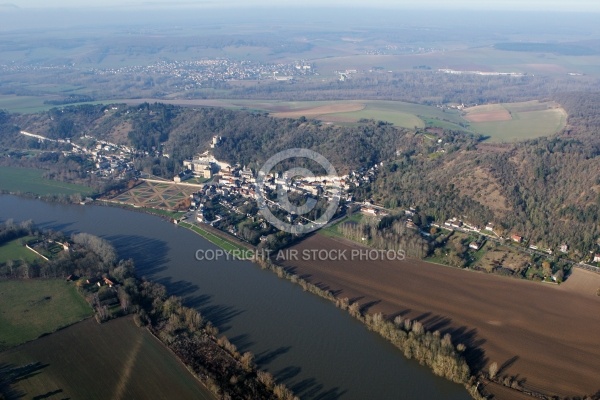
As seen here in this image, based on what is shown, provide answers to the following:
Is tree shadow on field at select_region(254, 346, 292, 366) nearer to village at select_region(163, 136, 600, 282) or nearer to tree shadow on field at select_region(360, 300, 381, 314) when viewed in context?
tree shadow on field at select_region(360, 300, 381, 314)

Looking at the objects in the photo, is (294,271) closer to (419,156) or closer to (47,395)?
(47,395)

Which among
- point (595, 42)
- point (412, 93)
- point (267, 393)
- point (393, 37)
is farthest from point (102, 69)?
point (595, 42)

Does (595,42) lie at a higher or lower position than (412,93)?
higher

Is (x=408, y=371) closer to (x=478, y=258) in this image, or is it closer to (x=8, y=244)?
(x=478, y=258)

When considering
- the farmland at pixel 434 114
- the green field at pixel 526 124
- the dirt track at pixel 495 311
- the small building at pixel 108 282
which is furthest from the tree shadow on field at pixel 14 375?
the green field at pixel 526 124

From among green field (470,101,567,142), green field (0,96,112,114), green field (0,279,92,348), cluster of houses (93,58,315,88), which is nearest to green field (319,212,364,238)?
green field (0,279,92,348)

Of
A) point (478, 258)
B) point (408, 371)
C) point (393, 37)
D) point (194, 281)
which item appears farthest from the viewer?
point (393, 37)
